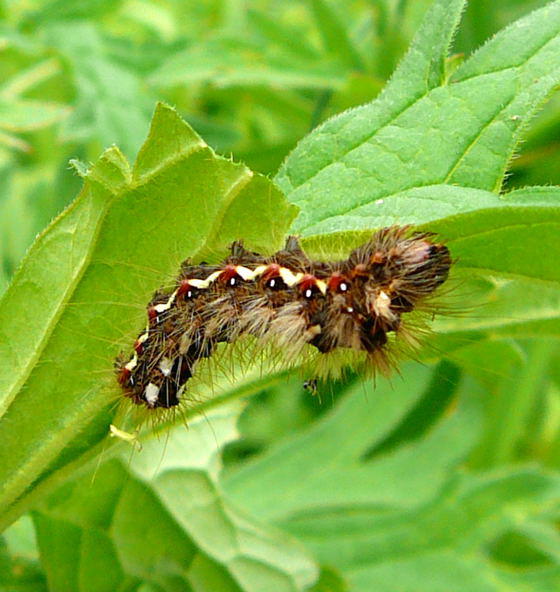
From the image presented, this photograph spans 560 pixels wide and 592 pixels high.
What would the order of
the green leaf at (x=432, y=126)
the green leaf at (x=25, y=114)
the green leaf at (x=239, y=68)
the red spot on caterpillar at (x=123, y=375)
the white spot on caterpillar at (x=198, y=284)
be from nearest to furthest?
the green leaf at (x=432, y=126) → the red spot on caterpillar at (x=123, y=375) → the white spot on caterpillar at (x=198, y=284) → the green leaf at (x=25, y=114) → the green leaf at (x=239, y=68)

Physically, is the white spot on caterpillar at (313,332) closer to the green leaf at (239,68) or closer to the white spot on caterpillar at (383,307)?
the white spot on caterpillar at (383,307)

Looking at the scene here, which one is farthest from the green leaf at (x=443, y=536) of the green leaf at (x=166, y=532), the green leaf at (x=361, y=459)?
the green leaf at (x=166, y=532)

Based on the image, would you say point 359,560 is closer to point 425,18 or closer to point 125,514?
point 125,514

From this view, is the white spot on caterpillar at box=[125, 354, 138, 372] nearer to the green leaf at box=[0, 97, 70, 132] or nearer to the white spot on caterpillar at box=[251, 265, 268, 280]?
the white spot on caterpillar at box=[251, 265, 268, 280]

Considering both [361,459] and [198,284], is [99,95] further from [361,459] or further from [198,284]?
[361,459]

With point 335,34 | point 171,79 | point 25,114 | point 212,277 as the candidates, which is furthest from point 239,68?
point 212,277

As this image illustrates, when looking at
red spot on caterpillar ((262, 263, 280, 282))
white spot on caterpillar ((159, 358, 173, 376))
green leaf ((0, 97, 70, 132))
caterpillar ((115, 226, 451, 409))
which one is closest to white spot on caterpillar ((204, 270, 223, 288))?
caterpillar ((115, 226, 451, 409))

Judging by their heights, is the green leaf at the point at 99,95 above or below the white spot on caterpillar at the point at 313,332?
above

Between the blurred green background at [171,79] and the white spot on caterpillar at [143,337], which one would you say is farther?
the blurred green background at [171,79]
